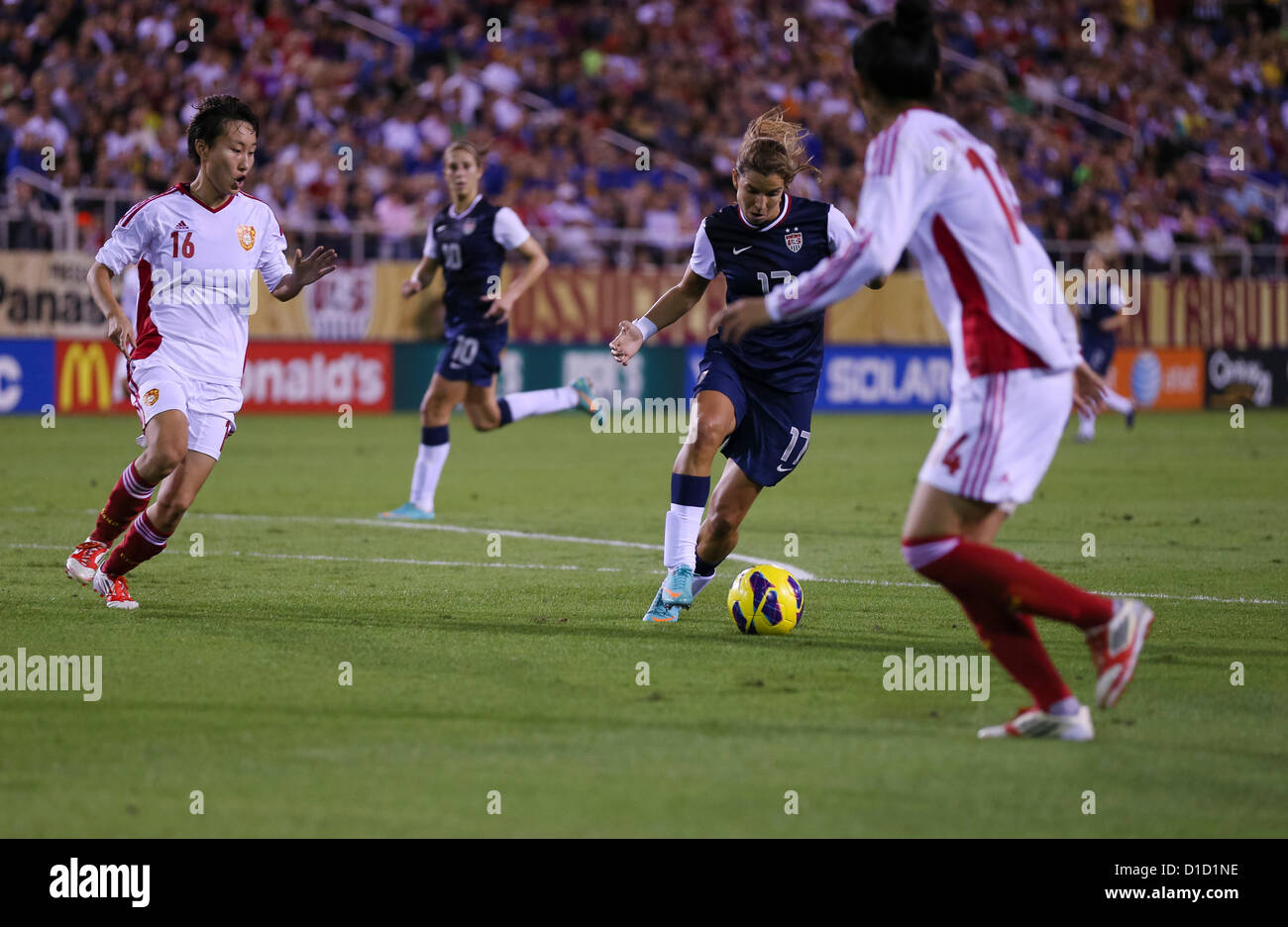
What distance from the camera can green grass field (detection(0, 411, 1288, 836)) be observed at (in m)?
4.43

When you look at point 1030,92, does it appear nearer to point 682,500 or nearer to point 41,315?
point 41,315

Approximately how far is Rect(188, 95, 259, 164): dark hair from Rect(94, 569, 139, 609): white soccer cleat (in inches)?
79.9

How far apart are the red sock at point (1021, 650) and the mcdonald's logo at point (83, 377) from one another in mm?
19303

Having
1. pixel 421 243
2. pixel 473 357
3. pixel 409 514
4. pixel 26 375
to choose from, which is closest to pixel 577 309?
pixel 421 243

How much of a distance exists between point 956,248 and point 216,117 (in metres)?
4.04

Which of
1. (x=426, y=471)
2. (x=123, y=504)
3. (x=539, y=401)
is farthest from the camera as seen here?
(x=539, y=401)

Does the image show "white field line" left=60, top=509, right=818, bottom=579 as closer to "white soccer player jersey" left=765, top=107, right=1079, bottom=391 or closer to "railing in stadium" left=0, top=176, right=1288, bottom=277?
"white soccer player jersey" left=765, top=107, right=1079, bottom=391

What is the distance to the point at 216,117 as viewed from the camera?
773 centimetres

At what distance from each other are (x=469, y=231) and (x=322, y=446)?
21.7ft

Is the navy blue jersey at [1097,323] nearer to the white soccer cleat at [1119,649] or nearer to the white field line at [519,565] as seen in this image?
the white field line at [519,565]

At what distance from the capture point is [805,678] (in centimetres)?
634

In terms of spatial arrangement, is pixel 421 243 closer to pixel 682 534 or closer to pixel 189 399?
pixel 189 399

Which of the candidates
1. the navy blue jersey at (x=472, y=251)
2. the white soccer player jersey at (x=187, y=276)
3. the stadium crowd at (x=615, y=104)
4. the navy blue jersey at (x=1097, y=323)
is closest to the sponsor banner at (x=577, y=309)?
the stadium crowd at (x=615, y=104)

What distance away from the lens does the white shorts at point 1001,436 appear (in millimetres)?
5098
